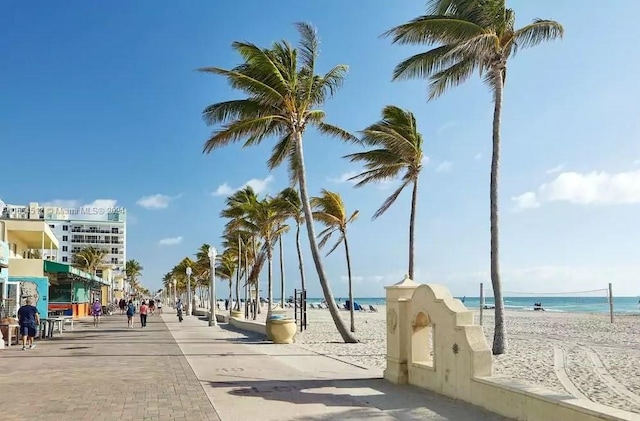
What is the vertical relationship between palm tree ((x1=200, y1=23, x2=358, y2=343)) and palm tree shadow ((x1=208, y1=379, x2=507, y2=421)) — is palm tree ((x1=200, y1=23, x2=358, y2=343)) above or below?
above

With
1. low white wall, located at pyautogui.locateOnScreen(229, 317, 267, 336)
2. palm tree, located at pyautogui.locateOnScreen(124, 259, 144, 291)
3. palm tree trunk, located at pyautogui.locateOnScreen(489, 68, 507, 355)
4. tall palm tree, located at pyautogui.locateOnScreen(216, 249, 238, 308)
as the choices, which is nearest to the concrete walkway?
palm tree trunk, located at pyautogui.locateOnScreen(489, 68, 507, 355)

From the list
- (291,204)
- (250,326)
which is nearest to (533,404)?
(250,326)

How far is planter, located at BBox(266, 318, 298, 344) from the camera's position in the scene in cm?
2056

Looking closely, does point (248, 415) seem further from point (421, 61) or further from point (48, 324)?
point (48, 324)

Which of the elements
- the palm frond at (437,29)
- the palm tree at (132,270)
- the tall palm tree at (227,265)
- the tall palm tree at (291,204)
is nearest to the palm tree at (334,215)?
the tall palm tree at (291,204)

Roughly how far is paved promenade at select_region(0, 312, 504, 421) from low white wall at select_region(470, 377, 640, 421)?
0.21 metres

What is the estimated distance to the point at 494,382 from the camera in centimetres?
821

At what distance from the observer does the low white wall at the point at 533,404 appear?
20.5ft

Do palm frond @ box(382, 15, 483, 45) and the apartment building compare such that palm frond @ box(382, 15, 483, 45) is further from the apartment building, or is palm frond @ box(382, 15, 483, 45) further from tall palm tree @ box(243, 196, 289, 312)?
the apartment building

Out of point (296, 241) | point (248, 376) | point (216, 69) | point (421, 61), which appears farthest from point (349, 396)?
point (296, 241)

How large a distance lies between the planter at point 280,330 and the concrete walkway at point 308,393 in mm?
4105

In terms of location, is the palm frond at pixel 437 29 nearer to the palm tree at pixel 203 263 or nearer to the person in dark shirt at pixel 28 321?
the person in dark shirt at pixel 28 321

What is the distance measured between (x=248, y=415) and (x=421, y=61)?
11.5 meters

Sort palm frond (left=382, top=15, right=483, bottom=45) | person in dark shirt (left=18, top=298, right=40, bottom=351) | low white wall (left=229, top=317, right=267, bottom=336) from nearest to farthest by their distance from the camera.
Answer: palm frond (left=382, top=15, right=483, bottom=45), person in dark shirt (left=18, top=298, right=40, bottom=351), low white wall (left=229, top=317, right=267, bottom=336)
